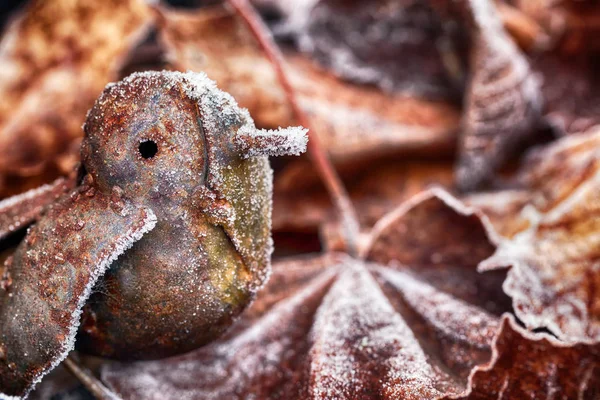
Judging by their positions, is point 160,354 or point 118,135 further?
point 160,354

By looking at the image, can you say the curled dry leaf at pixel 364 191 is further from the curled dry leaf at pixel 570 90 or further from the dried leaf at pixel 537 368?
the dried leaf at pixel 537 368

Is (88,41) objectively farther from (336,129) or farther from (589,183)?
(589,183)

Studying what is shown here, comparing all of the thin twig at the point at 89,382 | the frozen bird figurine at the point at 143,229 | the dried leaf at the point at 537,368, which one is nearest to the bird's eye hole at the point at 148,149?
the frozen bird figurine at the point at 143,229

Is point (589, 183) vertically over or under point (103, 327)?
under

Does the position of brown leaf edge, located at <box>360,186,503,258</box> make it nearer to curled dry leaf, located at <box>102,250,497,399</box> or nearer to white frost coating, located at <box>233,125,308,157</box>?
curled dry leaf, located at <box>102,250,497,399</box>

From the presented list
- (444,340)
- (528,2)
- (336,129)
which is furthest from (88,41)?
(528,2)

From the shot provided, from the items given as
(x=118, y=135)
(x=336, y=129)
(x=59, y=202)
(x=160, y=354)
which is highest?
(x=118, y=135)

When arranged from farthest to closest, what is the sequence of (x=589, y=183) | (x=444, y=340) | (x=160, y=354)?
(x=589, y=183)
(x=444, y=340)
(x=160, y=354)
